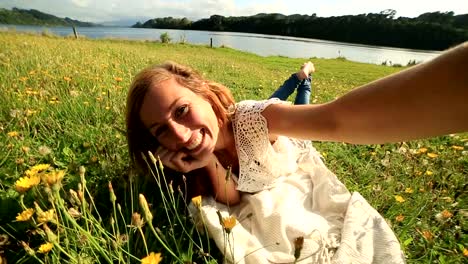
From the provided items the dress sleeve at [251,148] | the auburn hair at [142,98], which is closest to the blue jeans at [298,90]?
the auburn hair at [142,98]

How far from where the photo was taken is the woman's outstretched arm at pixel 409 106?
635 millimetres

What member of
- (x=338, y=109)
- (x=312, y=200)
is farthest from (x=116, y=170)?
(x=338, y=109)

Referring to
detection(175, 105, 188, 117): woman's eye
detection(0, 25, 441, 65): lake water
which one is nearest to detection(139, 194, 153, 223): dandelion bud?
detection(175, 105, 188, 117): woman's eye

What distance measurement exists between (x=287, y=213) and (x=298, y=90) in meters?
2.52

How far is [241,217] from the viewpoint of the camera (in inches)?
80.7

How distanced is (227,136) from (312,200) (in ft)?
2.35

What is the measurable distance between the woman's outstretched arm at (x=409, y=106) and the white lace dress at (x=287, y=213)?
0.74 metres

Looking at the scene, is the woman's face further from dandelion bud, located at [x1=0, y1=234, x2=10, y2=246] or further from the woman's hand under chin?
dandelion bud, located at [x1=0, y1=234, x2=10, y2=246]

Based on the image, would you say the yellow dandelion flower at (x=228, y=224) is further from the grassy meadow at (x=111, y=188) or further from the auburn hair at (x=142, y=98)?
the auburn hair at (x=142, y=98)

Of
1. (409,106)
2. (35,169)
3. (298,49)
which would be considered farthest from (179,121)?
(298,49)

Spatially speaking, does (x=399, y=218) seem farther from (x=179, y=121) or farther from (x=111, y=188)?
(x=111, y=188)

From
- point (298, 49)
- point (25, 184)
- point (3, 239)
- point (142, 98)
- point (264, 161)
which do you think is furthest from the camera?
point (298, 49)

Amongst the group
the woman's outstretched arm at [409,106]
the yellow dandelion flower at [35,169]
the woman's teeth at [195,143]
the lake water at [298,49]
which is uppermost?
the woman's outstretched arm at [409,106]

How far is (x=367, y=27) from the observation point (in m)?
75.2
